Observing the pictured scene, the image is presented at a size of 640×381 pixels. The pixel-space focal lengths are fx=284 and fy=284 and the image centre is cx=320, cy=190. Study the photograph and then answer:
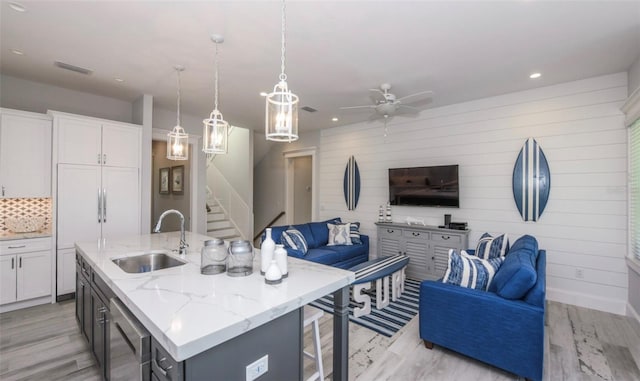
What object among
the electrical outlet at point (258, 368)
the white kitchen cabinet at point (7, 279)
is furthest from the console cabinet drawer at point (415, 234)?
the white kitchen cabinet at point (7, 279)

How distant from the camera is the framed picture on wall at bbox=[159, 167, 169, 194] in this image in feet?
22.7

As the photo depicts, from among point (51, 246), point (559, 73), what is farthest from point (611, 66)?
point (51, 246)

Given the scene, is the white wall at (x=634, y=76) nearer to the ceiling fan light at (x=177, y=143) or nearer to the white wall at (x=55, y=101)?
the ceiling fan light at (x=177, y=143)

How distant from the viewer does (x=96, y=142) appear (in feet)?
12.6

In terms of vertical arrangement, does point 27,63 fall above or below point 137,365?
above

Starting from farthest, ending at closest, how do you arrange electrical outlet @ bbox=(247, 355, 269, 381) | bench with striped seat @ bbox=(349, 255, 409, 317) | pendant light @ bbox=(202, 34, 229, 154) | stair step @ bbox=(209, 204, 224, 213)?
stair step @ bbox=(209, 204, 224, 213)
bench with striped seat @ bbox=(349, 255, 409, 317)
pendant light @ bbox=(202, 34, 229, 154)
electrical outlet @ bbox=(247, 355, 269, 381)

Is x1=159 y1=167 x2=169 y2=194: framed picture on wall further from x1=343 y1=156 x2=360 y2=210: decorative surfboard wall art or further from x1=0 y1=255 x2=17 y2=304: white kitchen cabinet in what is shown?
x1=343 y1=156 x2=360 y2=210: decorative surfboard wall art

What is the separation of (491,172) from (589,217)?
123cm

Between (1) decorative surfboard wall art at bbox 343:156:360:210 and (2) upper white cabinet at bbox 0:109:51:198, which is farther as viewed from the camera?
(1) decorative surfboard wall art at bbox 343:156:360:210

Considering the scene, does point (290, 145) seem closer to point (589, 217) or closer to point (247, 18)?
point (247, 18)

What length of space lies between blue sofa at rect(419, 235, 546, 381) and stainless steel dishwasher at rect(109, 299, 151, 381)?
7.15 feet

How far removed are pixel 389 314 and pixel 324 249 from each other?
1.65 m

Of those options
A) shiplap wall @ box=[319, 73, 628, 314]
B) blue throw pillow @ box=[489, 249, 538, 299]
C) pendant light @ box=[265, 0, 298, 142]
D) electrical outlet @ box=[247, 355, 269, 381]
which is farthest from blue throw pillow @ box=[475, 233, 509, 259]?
electrical outlet @ box=[247, 355, 269, 381]

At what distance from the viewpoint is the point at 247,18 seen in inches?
93.3
